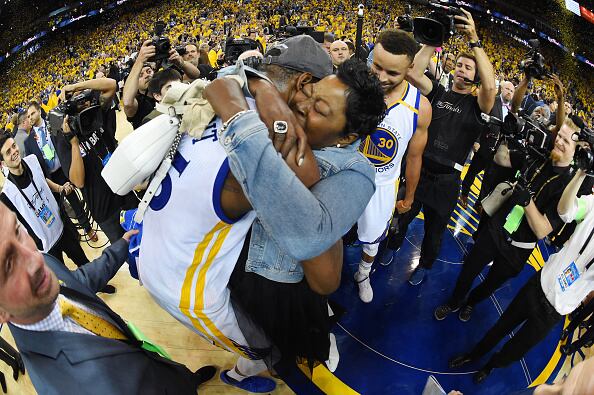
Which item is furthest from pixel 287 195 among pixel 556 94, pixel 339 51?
pixel 339 51

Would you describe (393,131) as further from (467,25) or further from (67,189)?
(67,189)

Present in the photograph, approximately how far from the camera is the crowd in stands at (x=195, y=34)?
55.6 feet

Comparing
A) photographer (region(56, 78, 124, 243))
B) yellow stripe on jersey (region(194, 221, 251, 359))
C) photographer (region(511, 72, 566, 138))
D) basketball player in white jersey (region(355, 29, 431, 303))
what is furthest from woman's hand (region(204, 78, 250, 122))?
photographer (region(511, 72, 566, 138))

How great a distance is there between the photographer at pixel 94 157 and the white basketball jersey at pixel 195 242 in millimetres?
1607

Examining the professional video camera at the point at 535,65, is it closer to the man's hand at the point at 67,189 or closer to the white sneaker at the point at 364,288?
the white sneaker at the point at 364,288

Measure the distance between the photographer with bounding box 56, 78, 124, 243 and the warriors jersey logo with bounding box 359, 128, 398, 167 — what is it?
1988 millimetres

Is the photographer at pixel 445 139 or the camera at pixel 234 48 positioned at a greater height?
the camera at pixel 234 48

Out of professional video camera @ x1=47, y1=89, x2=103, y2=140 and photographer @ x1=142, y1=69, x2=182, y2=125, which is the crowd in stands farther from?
professional video camera @ x1=47, y1=89, x2=103, y2=140

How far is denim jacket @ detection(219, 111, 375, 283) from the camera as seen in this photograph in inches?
39.8

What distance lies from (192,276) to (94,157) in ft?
6.41

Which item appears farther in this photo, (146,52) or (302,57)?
(146,52)

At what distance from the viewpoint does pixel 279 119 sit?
1.13 m

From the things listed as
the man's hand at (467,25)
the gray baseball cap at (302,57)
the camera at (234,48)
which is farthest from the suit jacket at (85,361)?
the man's hand at (467,25)

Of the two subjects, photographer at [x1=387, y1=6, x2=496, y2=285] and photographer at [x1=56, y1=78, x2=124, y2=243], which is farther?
photographer at [x1=387, y1=6, x2=496, y2=285]
